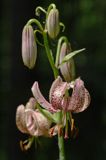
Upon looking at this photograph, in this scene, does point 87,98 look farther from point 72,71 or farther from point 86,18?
point 86,18

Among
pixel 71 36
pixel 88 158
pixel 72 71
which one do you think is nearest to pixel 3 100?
pixel 71 36

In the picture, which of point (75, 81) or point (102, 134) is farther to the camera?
point (102, 134)

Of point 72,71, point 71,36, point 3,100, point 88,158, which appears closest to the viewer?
point 72,71

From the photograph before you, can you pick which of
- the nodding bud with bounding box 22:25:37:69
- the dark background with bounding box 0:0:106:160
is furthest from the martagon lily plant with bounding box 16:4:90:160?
the dark background with bounding box 0:0:106:160

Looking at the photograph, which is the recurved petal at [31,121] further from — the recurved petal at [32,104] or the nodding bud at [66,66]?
the nodding bud at [66,66]

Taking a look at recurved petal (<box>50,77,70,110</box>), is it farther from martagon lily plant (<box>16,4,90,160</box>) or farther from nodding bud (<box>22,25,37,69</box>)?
nodding bud (<box>22,25,37,69</box>)

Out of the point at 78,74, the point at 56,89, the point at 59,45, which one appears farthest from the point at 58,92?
the point at 78,74
